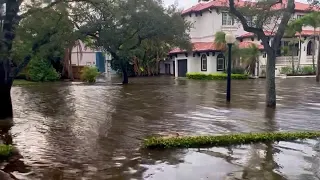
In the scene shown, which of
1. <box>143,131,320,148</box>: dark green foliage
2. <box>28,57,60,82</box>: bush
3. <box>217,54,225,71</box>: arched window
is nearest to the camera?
<box>143,131,320,148</box>: dark green foliage

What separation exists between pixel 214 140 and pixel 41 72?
30.7 m

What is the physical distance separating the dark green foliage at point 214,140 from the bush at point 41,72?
29780 mm

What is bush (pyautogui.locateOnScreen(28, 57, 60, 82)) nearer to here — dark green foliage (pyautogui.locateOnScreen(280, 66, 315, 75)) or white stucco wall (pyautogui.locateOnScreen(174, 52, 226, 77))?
white stucco wall (pyautogui.locateOnScreen(174, 52, 226, 77))

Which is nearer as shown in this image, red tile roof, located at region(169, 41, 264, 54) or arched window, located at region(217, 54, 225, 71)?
red tile roof, located at region(169, 41, 264, 54)

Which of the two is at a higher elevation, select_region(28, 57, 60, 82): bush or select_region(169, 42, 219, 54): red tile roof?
select_region(169, 42, 219, 54): red tile roof

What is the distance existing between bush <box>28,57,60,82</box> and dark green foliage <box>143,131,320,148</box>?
29780 millimetres

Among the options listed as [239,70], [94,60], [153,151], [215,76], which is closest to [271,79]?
[153,151]

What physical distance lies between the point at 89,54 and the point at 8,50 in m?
46.6

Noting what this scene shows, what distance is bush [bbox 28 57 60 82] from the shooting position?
1360 inches

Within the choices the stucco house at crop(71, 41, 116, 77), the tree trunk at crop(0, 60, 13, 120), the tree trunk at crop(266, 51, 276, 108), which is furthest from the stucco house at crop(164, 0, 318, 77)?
the tree trunk at crop(0, 60, 13, 120)

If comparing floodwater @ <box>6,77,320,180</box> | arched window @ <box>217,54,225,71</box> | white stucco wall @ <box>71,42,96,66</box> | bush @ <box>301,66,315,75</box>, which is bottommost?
floodwater @ <box>6,77,320,180</box>

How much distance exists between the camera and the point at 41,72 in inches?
1371

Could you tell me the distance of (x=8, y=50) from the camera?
988cm

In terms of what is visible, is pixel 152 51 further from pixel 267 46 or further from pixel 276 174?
pixel 276 174
